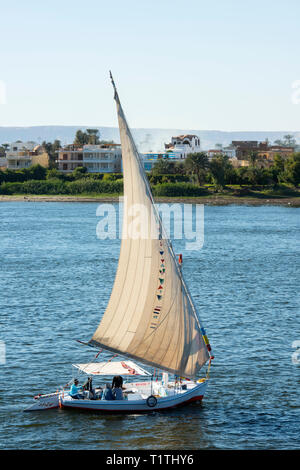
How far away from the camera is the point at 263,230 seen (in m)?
128

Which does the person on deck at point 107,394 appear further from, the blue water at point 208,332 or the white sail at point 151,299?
the white sail at point 151,299

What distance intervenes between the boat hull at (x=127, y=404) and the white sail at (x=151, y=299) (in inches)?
44.3

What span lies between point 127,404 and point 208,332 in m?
16.3

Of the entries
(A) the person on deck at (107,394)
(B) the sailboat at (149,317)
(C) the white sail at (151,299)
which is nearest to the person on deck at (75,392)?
(B) the sailboat at (149,317)

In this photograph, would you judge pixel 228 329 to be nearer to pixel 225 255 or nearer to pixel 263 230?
pixel 225 255

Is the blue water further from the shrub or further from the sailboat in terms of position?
the shrub

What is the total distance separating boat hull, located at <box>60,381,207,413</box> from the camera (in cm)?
3206

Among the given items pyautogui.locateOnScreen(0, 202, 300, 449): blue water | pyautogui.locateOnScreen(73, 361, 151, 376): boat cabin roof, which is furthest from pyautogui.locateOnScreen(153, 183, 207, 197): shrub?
pyautogui.locateOnScreen(73, 361, 151, 376): boat cabin roof

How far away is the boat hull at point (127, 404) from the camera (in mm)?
32062

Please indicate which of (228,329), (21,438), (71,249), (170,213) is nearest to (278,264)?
(71,249)

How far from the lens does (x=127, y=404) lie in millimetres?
32156

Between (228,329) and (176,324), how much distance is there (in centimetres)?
1650

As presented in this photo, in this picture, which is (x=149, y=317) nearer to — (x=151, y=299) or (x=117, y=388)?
(x=151, y=299)

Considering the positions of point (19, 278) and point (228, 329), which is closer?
point (228, 329)
